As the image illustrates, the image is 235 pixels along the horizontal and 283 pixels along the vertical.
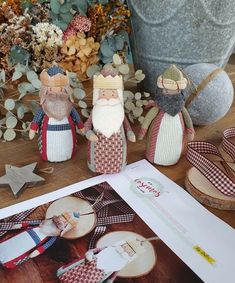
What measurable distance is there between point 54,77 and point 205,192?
0.25m

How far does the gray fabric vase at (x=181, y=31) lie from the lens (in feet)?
1.88

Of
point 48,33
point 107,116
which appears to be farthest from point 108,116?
point 48,33

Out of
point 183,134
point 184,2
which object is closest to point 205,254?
point 183,134

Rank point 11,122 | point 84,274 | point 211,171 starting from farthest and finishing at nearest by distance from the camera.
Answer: point 11,122, point 211,171, point 84,274

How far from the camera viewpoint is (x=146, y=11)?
0.60m

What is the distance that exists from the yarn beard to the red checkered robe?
0.06 meters

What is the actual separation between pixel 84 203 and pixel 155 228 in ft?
0.32

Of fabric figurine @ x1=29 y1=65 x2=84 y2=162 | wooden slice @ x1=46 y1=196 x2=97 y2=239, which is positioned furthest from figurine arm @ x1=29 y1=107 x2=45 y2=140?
wooden slice @ x1=46 y1=196 x2=97 y2=239

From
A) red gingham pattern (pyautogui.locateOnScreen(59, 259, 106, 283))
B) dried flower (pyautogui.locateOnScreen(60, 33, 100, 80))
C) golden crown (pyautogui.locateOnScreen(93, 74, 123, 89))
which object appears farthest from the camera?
dried flower (pyautogui.locateOnScreen(60, 33, 100, 80))

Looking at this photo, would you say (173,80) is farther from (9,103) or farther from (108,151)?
(9,103)

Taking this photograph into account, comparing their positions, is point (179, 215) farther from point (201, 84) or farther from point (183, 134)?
point (201, 84)

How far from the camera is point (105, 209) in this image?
431 millimetres

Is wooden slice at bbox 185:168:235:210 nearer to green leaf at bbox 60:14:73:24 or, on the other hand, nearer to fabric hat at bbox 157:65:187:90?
fabric hat at bbox 157:65:187:90

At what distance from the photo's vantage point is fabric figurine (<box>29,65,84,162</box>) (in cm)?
46
